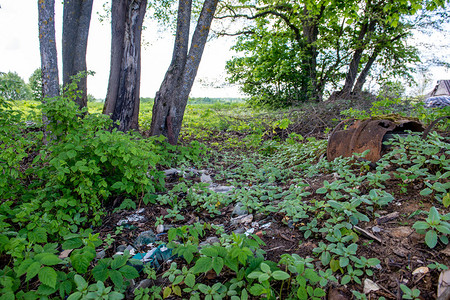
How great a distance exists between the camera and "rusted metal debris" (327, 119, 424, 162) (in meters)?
3.07


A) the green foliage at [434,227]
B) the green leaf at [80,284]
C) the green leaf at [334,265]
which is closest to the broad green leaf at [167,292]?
the green leaf at [80,284]

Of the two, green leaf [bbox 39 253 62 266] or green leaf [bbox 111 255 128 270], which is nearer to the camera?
green leaf [bbox 39 253 62 266]

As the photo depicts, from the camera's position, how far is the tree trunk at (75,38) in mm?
5441

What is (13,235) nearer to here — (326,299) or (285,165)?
(326,299)

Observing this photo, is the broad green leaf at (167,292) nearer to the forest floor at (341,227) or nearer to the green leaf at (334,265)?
the forest floor at (341,227)

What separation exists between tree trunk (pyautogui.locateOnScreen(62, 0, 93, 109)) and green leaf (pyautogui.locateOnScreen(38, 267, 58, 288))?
4.72 metres

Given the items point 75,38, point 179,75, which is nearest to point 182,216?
point 179,75

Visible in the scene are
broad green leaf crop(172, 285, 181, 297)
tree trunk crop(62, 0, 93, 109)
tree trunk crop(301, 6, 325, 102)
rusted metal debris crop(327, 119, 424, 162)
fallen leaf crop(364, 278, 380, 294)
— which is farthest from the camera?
tree trunk crop(301, 6, 325, 102)

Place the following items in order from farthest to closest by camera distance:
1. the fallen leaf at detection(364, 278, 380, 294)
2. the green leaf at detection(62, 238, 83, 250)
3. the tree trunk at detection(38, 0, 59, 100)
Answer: the tree trunk at detection(38, 0, 59, 100)
the green leaf at detection(62, 238, 83, 250)
the fallen leaf at detection(364, 278, 380, 294)

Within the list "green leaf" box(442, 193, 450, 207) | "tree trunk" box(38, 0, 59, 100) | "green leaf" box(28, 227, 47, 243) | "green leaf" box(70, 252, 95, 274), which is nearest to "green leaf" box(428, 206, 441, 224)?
"green leaf" box(442, 193, 450, 207)

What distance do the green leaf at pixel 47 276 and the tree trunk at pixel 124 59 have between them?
13.5 ft

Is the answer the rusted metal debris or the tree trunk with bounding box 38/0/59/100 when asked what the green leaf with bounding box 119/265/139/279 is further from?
the tree trunk with bounding box 38/0/59/100

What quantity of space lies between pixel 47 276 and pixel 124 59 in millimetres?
4635

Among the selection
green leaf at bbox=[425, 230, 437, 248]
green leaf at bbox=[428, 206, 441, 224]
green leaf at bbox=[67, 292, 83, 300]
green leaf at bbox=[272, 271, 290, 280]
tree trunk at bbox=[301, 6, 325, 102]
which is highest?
tree trunk at bbox=[301, 6, 325, 102]
